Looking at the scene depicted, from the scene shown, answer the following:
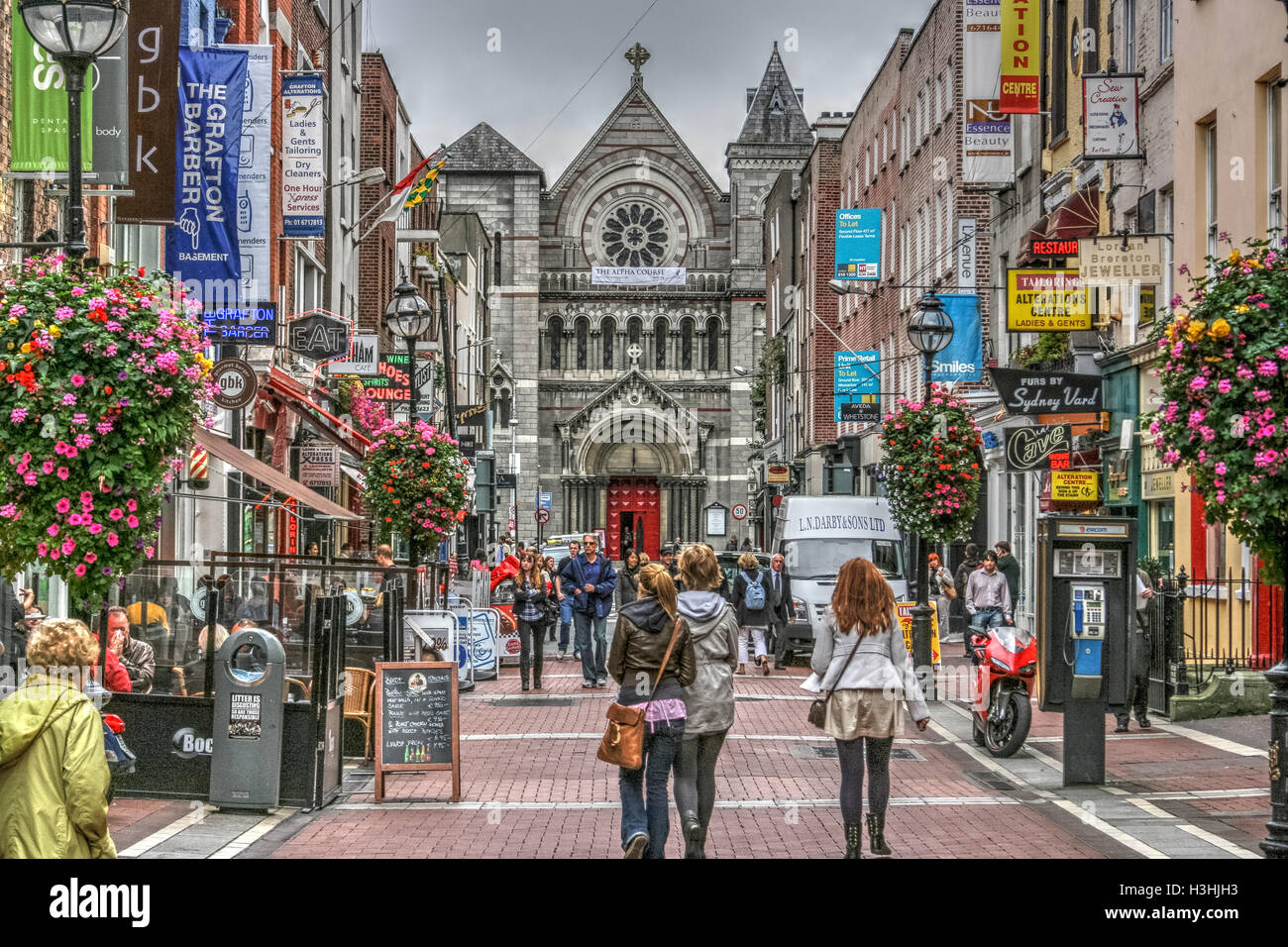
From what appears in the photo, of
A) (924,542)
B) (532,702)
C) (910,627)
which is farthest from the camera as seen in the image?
(924,542)

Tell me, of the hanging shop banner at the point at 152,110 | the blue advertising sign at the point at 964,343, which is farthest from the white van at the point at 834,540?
the hanging shop banner at the point at 152,110

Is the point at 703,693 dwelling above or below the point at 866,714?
above

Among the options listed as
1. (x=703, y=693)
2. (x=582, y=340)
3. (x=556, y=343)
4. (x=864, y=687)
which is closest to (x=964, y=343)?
(x=864, y=687)

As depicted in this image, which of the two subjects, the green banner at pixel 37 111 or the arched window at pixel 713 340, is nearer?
the green banner at pixel 37 111

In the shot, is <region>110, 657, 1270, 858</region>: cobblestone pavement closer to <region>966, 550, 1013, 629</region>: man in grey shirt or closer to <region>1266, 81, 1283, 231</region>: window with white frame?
<region>1266, 81, 1283, 231</region>: window with white frame

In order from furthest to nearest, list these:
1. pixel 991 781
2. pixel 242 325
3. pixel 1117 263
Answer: pixel 1117 263 < pixel 242 325 < pixel 991 781

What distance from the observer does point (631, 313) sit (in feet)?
254

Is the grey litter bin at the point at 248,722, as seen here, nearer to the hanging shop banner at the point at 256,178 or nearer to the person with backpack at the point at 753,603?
the hanging shop banner at the point at 256,178

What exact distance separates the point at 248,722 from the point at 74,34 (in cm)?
461

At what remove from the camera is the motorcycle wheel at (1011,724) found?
13719mm

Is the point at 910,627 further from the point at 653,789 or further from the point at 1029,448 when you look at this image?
the point at 653,789

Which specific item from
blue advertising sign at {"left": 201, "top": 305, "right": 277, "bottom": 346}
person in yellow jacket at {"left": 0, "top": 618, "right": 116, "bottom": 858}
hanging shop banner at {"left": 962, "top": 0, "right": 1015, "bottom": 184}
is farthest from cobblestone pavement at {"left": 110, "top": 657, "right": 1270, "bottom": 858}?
hanging shop banner at {"left": 962, "top": 0, "right": 1015, "bottom": 184}

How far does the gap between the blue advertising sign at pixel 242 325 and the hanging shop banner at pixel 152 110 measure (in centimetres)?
268

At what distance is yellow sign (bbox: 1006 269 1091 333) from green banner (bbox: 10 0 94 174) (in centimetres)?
1248
